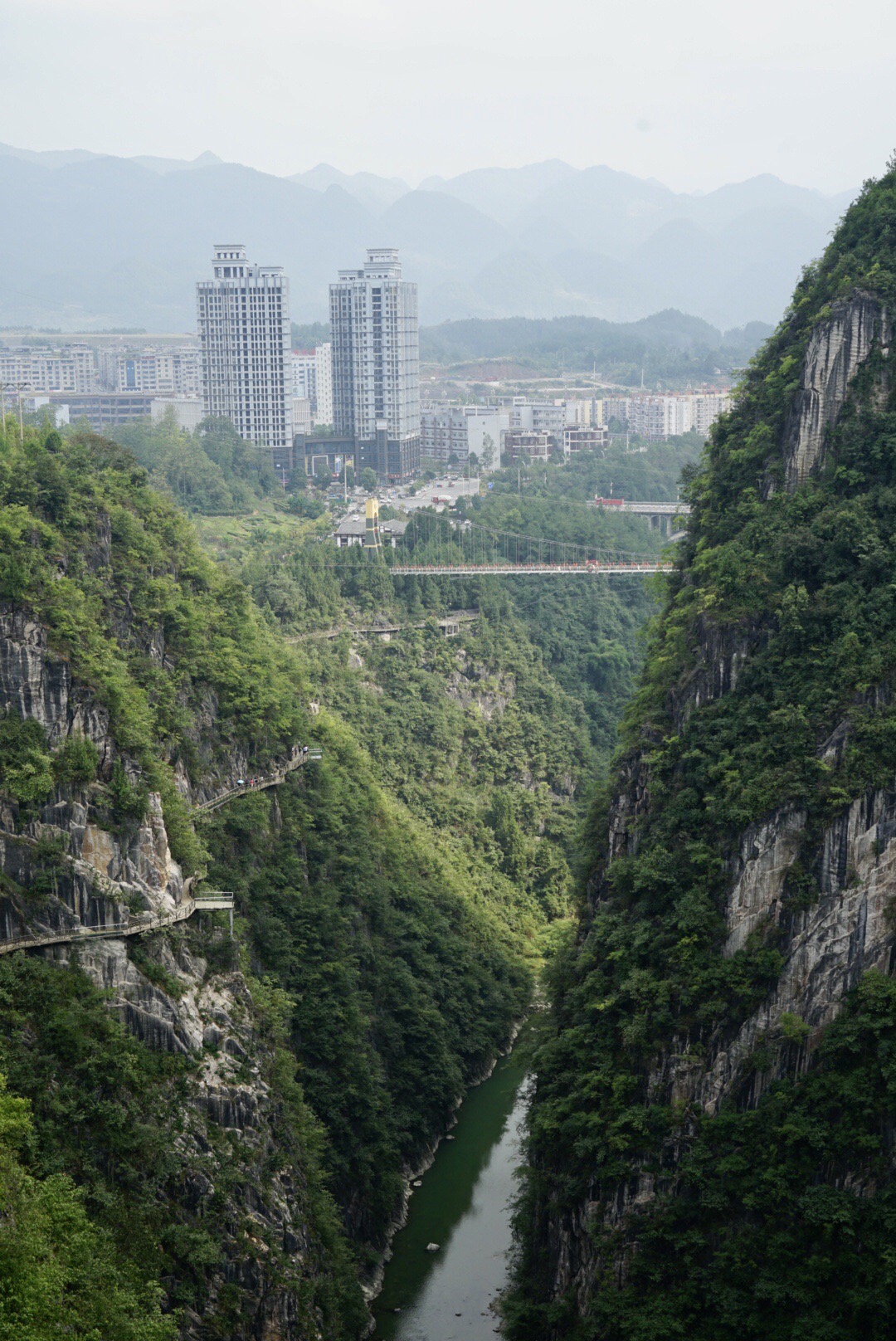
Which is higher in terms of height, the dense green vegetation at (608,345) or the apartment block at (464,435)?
the dense green vegetation at (608,345)

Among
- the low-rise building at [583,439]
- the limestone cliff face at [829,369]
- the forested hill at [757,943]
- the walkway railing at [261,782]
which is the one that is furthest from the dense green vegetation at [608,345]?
the forested hill at [757,943]

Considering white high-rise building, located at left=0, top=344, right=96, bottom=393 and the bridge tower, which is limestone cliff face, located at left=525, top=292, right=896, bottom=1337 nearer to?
the bridge tower

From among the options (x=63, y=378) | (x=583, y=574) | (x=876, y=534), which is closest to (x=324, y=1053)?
(x=876, y=534)

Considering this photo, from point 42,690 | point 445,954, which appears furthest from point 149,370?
point 42,690

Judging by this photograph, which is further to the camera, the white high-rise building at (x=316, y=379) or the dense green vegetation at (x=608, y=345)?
the dense green vegetation at (x=608, y=345)

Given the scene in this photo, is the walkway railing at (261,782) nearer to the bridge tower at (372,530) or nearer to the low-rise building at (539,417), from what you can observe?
the bridge tower at (372,530)

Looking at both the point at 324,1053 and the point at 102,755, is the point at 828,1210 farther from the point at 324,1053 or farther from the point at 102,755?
the point at 102,755

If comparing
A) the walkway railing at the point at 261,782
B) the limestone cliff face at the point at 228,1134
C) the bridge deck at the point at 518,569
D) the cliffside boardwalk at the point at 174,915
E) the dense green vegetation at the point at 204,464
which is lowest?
the limestone cliff face at the point at 228,1134
